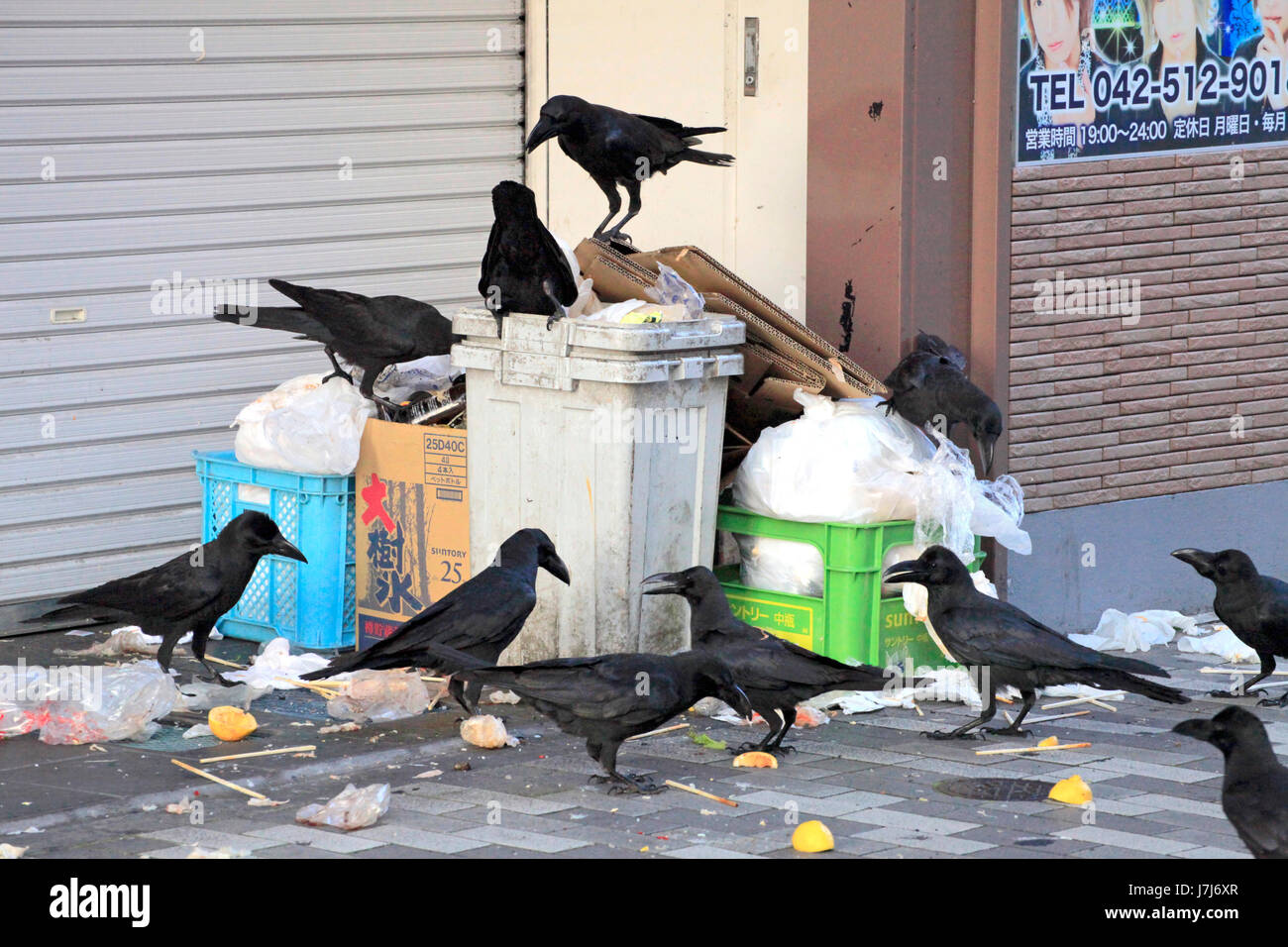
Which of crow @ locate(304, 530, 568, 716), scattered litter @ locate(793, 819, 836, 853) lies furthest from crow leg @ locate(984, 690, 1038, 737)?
crow @ locate(304, 530, 568, 716)

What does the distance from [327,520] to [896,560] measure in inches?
106

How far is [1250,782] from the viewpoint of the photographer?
5344 mm

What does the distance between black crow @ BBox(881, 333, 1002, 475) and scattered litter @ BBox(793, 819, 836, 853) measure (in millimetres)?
2830

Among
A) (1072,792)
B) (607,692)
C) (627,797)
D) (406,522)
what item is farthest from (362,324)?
(1072,792)

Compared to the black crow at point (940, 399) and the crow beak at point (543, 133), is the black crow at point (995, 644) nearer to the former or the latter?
the black crow at point (940, 399)

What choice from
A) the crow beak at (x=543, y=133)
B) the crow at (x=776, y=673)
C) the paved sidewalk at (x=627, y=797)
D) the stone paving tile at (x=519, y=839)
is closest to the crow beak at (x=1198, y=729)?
the paved sidewalk at (x=627, y=797)

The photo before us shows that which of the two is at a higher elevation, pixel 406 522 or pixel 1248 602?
pixel 406 522

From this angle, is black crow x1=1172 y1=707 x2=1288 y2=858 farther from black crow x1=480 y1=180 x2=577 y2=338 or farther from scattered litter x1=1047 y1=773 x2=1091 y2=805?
black crow x1=480 y1=180 x2=577 y2=338

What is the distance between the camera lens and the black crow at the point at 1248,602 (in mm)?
8094

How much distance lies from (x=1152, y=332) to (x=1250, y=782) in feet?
15.2

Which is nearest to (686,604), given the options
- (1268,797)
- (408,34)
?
(1268,797)

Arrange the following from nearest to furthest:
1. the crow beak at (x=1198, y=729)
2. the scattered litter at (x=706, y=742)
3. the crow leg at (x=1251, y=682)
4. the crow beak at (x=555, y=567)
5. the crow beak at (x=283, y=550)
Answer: the crow beak at (x=1198, y=729)
the scattered litter at (x=706, y=742)
the crow beak at (x=555, y=567)
the crow beak at (x=283, y=550)
the crow leg at (x=1251, y=682)

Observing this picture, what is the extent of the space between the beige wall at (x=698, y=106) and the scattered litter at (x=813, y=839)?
→ 3990mm

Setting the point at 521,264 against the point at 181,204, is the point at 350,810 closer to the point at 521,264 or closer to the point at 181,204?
the point at 521,264
